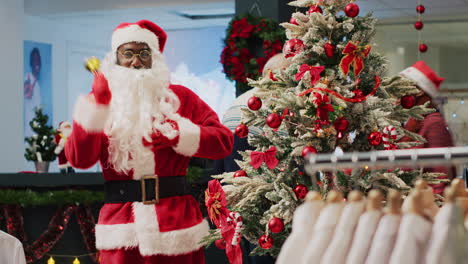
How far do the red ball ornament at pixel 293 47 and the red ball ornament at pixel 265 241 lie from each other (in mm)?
798

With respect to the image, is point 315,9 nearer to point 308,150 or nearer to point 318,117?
point 318,117

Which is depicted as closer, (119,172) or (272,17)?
(119,172)

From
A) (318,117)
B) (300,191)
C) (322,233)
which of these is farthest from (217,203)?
(322,233)

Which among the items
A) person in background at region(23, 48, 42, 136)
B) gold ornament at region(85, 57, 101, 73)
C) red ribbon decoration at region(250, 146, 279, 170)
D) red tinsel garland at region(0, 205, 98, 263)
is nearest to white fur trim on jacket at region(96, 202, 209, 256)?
red ribbon decoration at region(250, 146, 279, 170)

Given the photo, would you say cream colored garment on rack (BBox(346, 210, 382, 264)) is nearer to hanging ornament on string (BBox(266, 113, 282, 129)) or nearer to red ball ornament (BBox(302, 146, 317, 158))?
red ball ornament (BBox(302, 146, 317, 158))

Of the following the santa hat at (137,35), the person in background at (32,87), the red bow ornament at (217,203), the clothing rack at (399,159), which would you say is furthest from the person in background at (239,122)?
the person in background at (32,87)

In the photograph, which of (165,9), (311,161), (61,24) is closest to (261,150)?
(311,161)

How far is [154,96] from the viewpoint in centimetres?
317

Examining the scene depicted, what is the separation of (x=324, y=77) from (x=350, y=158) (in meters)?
1.25

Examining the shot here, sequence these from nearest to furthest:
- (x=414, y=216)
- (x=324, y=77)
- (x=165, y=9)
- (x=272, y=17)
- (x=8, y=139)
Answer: (x=414, y=216)
(x=324, y=77)
(x=272, y=17)
(x=8, y=139)
(x=165, y=9)

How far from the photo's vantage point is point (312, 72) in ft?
9.70

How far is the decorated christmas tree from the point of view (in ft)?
9.72

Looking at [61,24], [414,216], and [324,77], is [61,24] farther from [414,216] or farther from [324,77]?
[414,216]

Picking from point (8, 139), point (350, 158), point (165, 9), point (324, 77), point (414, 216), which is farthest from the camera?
point (165, 9)
